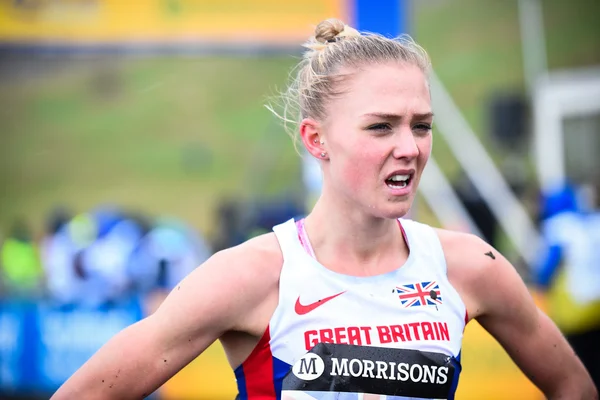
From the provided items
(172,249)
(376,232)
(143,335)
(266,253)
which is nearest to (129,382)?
(143,335)

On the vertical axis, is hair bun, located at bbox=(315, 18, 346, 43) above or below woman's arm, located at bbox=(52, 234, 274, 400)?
above

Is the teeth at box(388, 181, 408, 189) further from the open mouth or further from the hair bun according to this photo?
the hair bun

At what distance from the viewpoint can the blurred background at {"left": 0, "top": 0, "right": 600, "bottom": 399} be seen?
8.10 metres

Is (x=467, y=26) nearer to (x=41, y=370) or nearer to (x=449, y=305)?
(x=41, y=370)

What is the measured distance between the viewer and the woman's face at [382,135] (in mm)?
2486

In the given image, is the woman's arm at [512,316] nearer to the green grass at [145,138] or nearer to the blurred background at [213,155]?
the blurred background at [213,155]

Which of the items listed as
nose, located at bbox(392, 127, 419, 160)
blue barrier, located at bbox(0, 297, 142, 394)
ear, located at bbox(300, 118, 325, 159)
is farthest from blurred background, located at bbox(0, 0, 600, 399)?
nose, located at bbox(392, 127, 419, 160)

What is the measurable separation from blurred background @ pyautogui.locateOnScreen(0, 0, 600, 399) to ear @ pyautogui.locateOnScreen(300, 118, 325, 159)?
0.95m

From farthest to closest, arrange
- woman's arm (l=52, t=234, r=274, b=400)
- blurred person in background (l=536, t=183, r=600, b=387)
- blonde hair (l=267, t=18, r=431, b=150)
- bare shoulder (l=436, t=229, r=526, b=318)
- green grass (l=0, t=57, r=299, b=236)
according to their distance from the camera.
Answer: green grass (l=0, t=57, r=299, b=236) → blurred person in background (l=536, t=183, r=600, b=387) → bare shoulder (l=436, t=229, r=526, b=318) → blonde hair (l=267, t=18, r=431, b=150) → woman's arm (l=52, t=234, r=274, b=400)

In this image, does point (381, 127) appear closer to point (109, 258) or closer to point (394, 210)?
point (394, 210)

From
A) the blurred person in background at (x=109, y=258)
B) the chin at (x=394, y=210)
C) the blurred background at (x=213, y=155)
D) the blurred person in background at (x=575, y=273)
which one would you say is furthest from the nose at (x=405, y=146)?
the blurred person in background at (x=109, y=258)

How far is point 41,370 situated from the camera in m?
8.14

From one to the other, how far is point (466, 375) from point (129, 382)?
5.83 metres

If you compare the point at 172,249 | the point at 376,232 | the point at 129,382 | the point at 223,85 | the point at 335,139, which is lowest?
the point at 172,249
